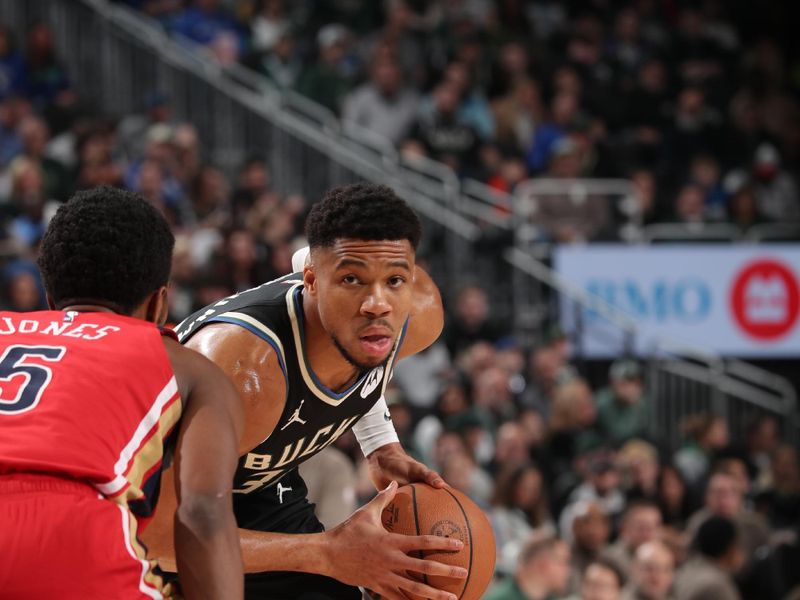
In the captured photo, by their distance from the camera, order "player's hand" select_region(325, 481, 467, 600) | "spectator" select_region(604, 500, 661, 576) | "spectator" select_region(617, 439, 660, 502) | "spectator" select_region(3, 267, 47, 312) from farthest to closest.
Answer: "spectator" select_region(617, 439, 660, 502) → "spectator" select_region(604, 500, 661, 576) → "spectator" select_region(3, 267, 47, 312) → "player's hand" select_region(325, 481, 467, 600)

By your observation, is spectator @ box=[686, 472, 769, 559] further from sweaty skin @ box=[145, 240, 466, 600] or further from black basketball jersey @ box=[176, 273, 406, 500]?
sweaty skin @ box=[145, 240, 466, 600]

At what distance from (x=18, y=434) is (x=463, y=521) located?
1703 millimetres

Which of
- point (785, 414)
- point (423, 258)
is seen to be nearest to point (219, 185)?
point (423, 258)

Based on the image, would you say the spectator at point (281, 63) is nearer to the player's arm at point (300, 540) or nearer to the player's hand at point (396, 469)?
the player's hand at point (396, 469)

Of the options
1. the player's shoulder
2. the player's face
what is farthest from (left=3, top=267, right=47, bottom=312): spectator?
the player's face

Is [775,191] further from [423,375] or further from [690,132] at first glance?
[423,375]

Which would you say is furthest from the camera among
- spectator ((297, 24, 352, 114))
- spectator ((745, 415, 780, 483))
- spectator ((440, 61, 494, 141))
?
spectator ((440, 61, 494, 141))

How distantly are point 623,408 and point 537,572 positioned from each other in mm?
3766

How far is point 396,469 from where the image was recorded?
457cm

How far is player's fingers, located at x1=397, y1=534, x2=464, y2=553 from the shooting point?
3645 millimetres

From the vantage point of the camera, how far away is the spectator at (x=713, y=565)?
7715 millimetres

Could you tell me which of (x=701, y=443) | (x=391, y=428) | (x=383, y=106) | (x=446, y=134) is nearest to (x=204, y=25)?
(x=383, y=106)

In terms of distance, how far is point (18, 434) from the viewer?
8.86ft

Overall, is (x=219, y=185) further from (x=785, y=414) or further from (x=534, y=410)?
(x=785, y=414)
